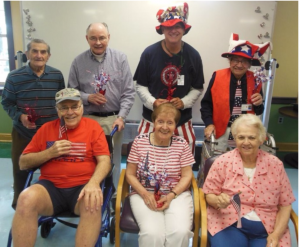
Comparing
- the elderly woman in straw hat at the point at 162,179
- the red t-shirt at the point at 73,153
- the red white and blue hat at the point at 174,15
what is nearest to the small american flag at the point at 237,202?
the elderly woman in straw hat at the point at 162,179

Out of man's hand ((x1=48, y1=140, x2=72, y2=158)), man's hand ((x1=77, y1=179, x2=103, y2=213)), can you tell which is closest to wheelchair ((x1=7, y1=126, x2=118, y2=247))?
man's hand ((x1=77, y1=179, x2=103, y2=213))

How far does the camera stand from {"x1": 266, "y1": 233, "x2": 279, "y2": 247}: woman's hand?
5.08 feet

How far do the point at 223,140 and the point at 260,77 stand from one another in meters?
0.61

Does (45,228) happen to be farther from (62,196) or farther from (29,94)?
(29,94)

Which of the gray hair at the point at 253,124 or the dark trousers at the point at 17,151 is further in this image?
the dark trousers at the point at 17,151

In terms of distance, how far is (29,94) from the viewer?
2283 mm

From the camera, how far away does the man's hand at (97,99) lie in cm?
232

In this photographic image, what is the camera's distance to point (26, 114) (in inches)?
90.4

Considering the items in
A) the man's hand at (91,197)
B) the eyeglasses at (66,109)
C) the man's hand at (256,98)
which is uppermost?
the man's hand at (256,98)

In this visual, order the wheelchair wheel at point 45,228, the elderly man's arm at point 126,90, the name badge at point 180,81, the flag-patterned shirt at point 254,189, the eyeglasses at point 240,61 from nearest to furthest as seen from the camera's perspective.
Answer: the flag-patterned shirt at point 254,189
the eyeglasses at point 240,61
the wheelchair wheel at point 45,228
the name badge at point 180,81
the elderly man's arm at point 126,90

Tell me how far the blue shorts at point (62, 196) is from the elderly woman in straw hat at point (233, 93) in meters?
1.15

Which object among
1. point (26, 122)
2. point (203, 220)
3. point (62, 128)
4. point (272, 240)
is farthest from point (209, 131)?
point (26, 122)

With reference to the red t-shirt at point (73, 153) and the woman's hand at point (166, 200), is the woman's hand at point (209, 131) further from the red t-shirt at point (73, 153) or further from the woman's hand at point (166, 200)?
the red t-shirt at point (73, 153)

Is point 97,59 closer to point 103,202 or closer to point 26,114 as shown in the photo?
point 26,114
